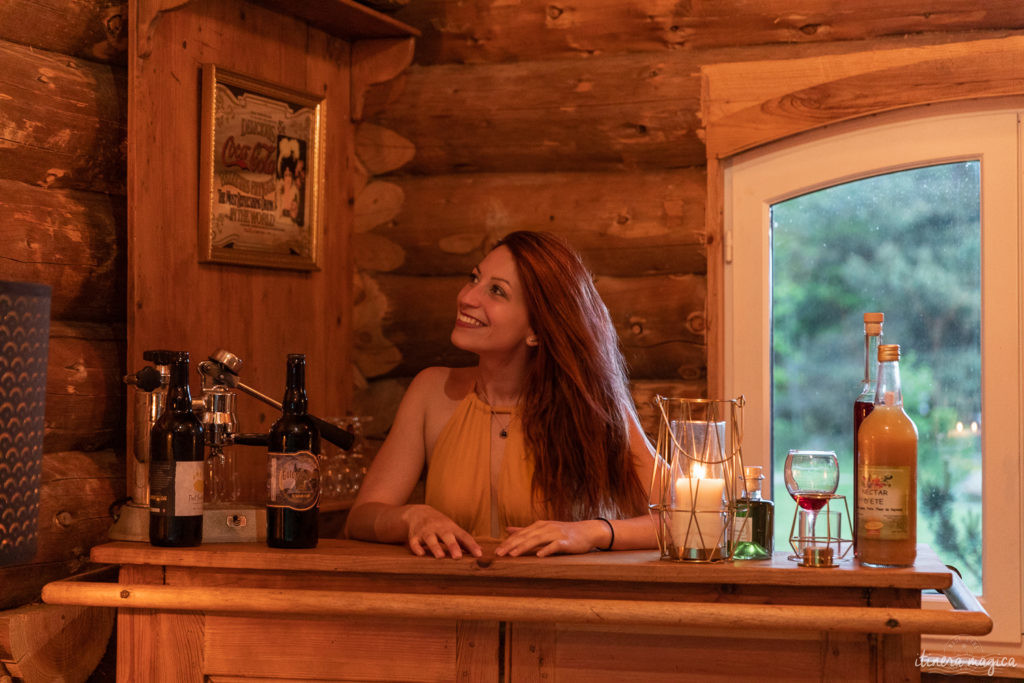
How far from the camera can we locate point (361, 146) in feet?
10.2

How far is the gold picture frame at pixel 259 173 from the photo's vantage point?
255 centimetres

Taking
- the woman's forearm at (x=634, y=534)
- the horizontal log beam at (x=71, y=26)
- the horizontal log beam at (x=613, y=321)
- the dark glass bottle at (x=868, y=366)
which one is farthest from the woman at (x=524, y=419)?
the horizontal log beam at (x=71, y=26)

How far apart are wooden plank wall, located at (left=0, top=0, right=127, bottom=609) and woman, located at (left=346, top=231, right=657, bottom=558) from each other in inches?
25.8

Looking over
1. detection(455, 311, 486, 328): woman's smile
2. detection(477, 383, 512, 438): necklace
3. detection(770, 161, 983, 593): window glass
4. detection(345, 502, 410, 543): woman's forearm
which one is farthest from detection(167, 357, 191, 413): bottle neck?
detection(770, 161, 983, 593): window glass

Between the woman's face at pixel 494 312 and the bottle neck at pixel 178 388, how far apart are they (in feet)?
2.14

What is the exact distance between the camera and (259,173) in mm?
2723

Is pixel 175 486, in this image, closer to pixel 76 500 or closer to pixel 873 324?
pixel 76 500

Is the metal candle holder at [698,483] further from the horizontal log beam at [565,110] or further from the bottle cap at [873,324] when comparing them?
the horizontal log beam at [565,110]

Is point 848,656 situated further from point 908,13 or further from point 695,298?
point 908,13

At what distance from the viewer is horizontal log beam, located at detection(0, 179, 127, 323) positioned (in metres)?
2.20

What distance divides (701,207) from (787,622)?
154 cm

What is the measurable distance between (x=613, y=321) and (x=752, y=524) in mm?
1245

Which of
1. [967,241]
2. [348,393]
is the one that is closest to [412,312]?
[348,393]

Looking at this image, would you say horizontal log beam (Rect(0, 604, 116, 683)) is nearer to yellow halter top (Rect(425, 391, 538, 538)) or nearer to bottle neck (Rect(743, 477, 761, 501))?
yellow halter top (Rect(425, 391, 538, 538))
